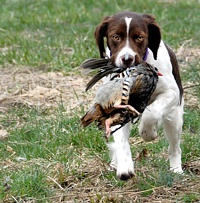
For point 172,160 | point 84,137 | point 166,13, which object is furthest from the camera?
→ point 166,13

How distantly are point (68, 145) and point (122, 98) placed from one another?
1788 mm

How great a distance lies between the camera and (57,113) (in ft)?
23.5

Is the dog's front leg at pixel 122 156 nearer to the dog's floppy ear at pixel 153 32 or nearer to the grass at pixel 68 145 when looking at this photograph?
the grass at pixel 68 145

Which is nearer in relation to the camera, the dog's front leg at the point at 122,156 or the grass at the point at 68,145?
the dog's front leg at the point at 122,156

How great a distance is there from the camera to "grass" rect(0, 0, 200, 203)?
502cm

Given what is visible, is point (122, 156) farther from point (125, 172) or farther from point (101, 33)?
point (101, 33)

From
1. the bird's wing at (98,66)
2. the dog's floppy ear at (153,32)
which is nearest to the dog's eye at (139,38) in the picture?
the dog's floppy ear at (153,32)

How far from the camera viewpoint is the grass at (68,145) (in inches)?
198

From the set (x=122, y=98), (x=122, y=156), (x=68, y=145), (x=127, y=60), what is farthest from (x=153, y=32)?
(x=122, y=98)

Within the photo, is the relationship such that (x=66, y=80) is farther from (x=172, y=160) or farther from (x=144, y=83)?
(x=144, y=83)

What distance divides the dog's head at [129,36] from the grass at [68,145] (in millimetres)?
777

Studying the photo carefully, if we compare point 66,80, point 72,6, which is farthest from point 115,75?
point 72,6

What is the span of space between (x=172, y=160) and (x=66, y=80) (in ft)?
9.45

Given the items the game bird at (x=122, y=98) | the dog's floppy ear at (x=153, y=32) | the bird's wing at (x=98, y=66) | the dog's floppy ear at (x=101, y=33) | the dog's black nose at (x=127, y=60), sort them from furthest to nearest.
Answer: the dog's floppy ear at (x=101, y=33), the dog's floppy ear at (x=153, y=32), the dog's black nose at (x=127, y=60), the bird's wing at (x=98, y=66), the game bird at (x=122, y=98)
